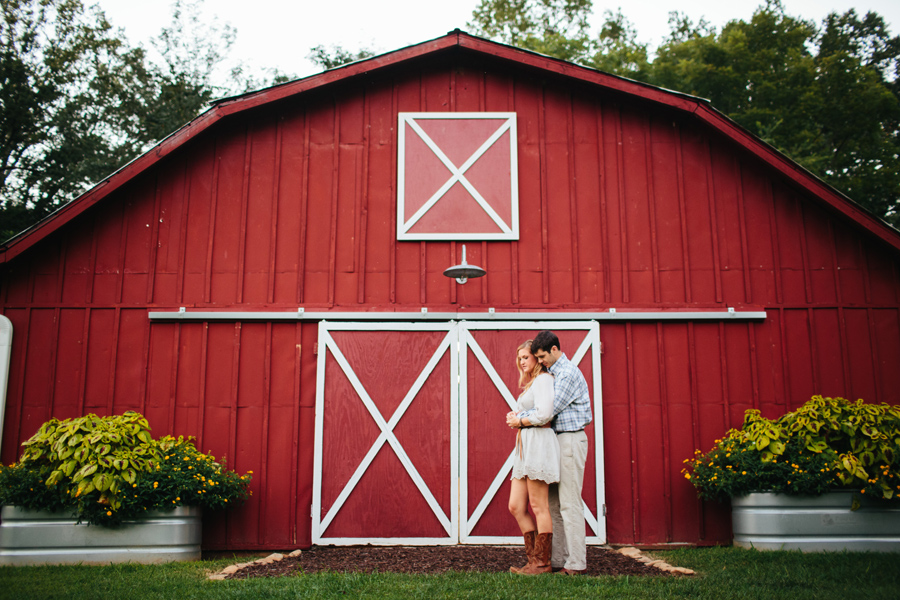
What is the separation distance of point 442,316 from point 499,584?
3.28 meters

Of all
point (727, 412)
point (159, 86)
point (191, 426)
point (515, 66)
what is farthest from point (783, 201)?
point (159, 86)

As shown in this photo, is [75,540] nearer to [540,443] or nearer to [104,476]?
[104,476]

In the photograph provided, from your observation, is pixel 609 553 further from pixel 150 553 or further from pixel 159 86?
pixel 159 86

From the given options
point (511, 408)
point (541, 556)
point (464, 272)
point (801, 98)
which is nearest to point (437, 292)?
point (464, 272)

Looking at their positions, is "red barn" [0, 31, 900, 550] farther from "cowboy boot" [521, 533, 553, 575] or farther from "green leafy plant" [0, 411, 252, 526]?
"cowboy boot" [521, 533, 553, 575]

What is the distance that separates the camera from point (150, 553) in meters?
6.68

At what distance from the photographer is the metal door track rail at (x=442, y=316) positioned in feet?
25.9

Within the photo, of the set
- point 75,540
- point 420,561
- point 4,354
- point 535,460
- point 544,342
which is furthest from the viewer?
point 4,354

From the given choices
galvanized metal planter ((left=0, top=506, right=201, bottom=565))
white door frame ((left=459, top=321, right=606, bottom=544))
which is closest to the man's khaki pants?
white door frame ((left=459, top=321, right=606, bottom=544))

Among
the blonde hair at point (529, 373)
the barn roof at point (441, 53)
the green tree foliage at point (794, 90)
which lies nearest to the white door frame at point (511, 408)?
the blonde hair at point (529, 373)

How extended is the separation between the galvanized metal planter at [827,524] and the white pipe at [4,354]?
771cm

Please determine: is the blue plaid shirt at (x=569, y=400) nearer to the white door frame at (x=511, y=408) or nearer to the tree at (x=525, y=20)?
the white door frame at (x=511, y=408)

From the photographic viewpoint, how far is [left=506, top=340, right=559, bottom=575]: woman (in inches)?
216

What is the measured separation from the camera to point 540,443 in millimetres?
5516
